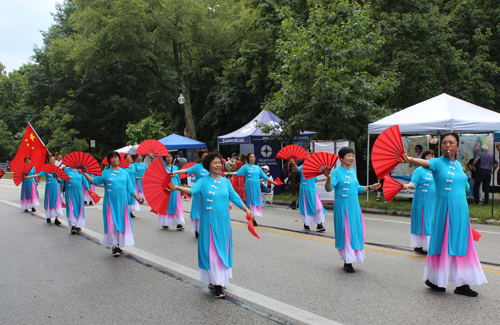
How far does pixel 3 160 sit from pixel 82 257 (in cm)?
6054

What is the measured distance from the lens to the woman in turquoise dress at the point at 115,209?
24.2 ft

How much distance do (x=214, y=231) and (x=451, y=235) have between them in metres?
2.84

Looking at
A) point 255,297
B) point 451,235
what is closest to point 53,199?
point 255,297

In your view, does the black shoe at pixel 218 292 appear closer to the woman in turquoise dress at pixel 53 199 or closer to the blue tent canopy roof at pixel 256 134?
the woman in turquoise dress at pixel 53 199

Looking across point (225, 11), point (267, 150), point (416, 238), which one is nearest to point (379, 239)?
point (416, 238)

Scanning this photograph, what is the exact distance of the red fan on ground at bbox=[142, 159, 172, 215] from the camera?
5254 millimetres

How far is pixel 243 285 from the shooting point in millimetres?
5492

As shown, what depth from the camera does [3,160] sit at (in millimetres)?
58625

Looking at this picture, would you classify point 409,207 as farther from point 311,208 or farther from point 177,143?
point 177,143

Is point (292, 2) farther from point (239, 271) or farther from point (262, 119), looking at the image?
point (239, 271)

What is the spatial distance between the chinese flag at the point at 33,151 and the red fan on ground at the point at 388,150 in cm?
1018

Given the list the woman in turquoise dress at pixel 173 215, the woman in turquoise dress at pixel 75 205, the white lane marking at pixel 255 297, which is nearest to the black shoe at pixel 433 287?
the white lane marking at pixel 255 297

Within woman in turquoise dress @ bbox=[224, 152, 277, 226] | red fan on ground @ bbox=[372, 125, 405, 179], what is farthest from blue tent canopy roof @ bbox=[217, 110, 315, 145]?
red fan on ground @ bbox=[372, 125, 405, 179]

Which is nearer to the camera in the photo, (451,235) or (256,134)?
(451,235)
